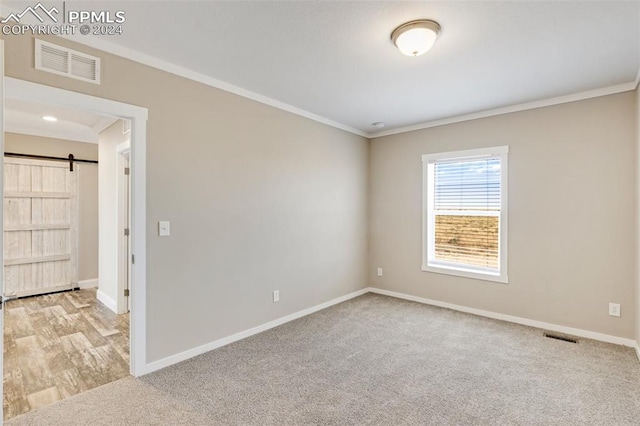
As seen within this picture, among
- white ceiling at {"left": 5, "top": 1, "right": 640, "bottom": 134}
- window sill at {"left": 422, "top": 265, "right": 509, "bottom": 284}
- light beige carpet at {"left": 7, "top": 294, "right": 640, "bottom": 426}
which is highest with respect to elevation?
white ceiling at {"left": 5, "top": 1, "right": 640, "bottom": 134}

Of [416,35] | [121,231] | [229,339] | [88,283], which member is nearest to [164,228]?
[229,339]

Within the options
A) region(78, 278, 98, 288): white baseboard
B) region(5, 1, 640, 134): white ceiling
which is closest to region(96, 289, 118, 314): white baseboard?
region(78, 278, 98, 288): white baseboard

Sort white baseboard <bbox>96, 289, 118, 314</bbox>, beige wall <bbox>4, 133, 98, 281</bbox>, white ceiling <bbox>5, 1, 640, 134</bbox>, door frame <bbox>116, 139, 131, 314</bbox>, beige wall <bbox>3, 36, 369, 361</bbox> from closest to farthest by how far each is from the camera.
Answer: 1. white ceiling <bbox>5, 1, 640, 134</bbox>
2. beige wall <bbox>3, 36, 369, 361</bbox>
3. door frame <bbox>116, 139, 131, 314</bbox>
4. white baseboard <bbox>96, 289, 118, 314</bbox>
5. beige wall <bbox>4, 133, 98, 281</bbox>

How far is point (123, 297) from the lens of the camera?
4.25m

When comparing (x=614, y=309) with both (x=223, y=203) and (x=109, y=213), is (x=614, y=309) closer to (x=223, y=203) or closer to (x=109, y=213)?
(x=223, y=203)

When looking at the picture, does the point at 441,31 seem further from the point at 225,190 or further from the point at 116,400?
the point at 116,400

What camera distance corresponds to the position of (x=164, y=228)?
109 inches

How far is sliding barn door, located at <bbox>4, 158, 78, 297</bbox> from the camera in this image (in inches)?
191

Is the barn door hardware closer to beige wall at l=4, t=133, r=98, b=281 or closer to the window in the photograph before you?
beige wall at l=4, t=133, r=98, b=281

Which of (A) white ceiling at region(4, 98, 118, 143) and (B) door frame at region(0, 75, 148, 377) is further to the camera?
(A) white ceiling at region(4, 98, 118, 143)

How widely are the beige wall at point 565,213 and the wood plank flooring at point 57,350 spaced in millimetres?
4029

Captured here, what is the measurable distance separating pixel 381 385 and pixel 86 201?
18.8 feet

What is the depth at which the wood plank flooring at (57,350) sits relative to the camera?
244cm

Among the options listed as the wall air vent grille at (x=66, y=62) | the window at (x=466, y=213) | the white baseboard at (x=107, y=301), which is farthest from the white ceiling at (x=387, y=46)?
the white baseboard at (x=107, y=301)
